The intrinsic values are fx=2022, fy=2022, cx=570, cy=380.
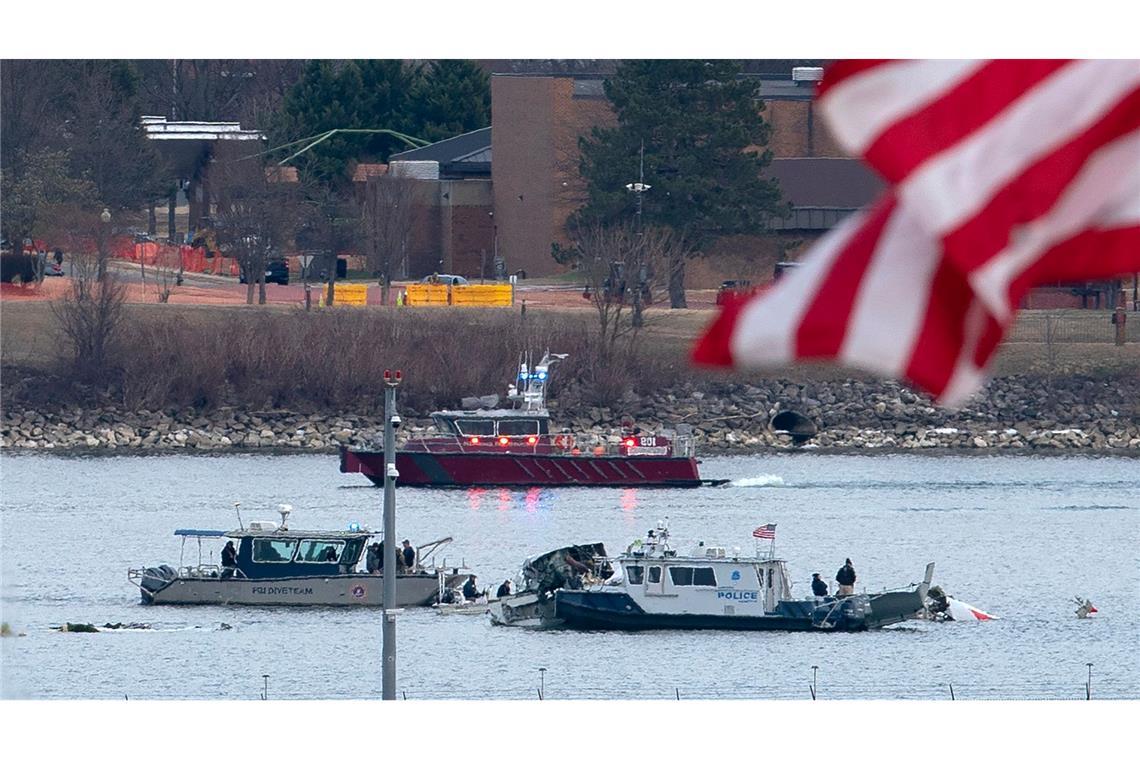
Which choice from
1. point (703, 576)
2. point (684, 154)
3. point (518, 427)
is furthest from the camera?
point (518, 427)

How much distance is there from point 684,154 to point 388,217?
799cm

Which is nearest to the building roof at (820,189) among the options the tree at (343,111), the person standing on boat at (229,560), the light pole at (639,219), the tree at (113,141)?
the light pole at (639,219)

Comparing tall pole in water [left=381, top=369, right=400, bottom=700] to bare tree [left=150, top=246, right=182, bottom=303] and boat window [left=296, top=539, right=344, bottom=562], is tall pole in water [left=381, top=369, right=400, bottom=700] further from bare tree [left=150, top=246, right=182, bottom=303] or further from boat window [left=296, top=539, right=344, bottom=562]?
bare tree [left=150, top=246, right=182, bottom=303]

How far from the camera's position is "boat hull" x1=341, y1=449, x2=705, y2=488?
1642 inches

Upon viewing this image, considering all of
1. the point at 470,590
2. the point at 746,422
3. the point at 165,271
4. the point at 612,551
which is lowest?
the point at 470,590

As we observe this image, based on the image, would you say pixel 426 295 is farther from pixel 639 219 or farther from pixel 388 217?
pixel 639 219

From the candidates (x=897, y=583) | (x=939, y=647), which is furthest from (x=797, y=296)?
(x=897, y=583)

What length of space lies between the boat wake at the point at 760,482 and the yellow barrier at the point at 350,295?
9241 millimetres

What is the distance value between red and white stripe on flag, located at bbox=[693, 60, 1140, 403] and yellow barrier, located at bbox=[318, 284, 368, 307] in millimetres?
41557

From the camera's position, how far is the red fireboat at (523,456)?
4144cm

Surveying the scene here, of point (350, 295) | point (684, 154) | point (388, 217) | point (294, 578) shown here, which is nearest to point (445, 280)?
point (388, 217)

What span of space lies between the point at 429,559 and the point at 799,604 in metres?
7.64

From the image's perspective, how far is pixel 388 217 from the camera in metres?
37.8

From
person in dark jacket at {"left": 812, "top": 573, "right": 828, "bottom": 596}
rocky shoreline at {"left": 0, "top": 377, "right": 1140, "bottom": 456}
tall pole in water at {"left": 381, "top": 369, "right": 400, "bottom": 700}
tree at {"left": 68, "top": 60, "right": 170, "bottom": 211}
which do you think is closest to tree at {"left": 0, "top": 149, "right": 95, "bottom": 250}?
tree at {"left": 68, "top": 60, "right": 170, "bottom": 211}
